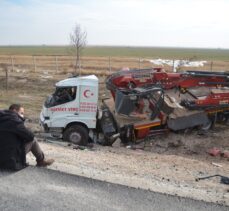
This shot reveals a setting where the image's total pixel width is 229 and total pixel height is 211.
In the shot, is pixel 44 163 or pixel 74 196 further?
pixel 44 163

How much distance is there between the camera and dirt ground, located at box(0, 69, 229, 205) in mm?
7430

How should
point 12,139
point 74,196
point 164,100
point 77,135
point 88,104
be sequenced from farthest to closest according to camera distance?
A: point 164,100
point 77,135
point 88,104
point 12,139
point 74,196

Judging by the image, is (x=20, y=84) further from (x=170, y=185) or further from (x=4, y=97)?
(x=170, y=185)

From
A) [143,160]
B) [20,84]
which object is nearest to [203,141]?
[143,160]

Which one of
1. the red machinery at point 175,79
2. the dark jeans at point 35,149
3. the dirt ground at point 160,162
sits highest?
the red machinery at point 175,79

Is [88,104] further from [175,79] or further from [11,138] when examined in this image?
[11,138]

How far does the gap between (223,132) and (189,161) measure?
4131 mm

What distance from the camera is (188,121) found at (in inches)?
568

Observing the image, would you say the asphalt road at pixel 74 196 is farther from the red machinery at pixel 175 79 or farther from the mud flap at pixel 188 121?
the red machinery at pixel 175 79

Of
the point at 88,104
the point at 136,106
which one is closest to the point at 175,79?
the point at 136,106

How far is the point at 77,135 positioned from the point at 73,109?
34.8 inches

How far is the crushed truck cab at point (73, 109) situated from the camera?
13.0 metres

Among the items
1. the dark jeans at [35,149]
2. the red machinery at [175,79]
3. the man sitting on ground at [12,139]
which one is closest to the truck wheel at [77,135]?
the red machinery at [175,79]

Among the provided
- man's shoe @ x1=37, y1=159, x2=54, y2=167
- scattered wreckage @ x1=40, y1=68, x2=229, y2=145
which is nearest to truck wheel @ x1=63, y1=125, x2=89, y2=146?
scattered wreckage @ x1=40, y1=68, x2=229, y2=145
